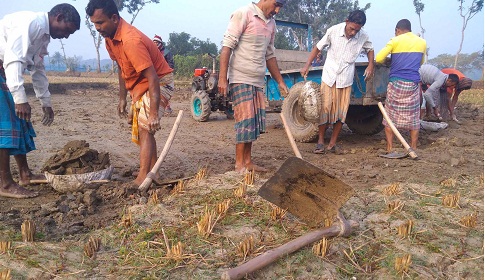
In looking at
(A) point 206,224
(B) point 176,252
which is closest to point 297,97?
(A) point 206,224

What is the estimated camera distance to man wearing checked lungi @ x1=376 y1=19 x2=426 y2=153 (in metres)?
5.24

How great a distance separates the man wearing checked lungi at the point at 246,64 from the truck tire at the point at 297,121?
6.59 feet

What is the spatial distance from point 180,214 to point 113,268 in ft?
2.59

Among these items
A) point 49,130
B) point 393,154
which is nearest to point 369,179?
point 393,154

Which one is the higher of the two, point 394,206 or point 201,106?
point 201,106

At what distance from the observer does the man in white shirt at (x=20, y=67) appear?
314cm

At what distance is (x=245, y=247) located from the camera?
96.9 inches

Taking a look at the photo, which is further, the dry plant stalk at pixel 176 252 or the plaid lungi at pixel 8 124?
the plaid lungi at pixel 8 124

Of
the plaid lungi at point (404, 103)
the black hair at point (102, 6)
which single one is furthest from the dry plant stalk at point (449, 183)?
the black hair at point (102, 6)

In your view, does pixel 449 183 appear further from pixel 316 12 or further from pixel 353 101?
pixel 316 12

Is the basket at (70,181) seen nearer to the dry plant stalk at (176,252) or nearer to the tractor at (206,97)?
the dry plant stalk at (176,252)

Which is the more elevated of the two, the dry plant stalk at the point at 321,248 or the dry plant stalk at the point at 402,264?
the dry plant stalk at the point at 321,248

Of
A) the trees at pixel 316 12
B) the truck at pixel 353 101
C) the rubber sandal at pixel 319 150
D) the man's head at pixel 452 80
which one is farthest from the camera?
the trees at pixel 316 12

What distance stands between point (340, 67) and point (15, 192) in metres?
4.10
